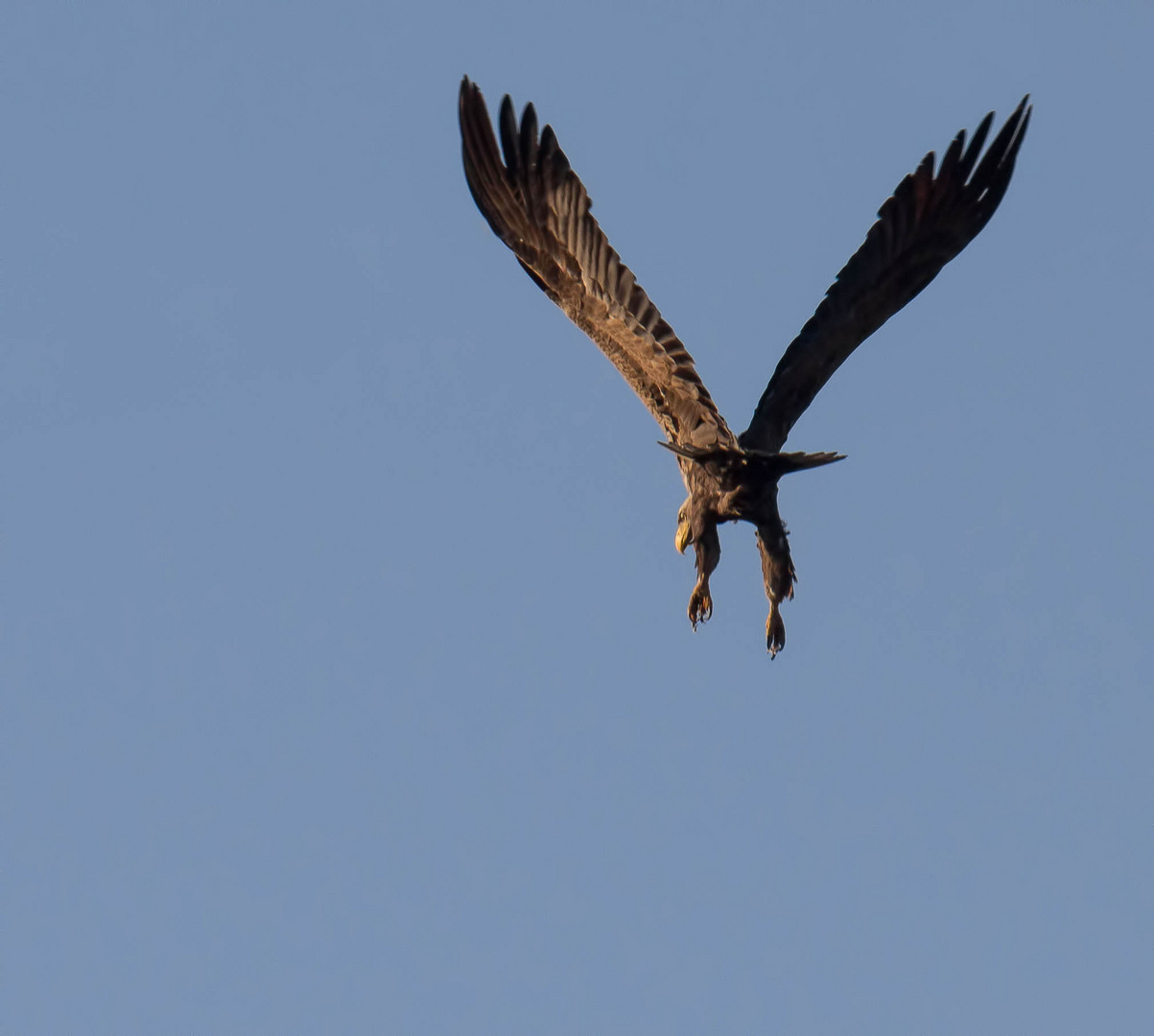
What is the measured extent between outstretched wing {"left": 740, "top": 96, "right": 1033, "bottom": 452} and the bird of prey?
0.03 ft

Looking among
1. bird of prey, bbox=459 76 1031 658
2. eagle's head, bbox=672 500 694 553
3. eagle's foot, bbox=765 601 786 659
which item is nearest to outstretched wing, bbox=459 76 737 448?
bird of prey, bbox=459 76 1031 658

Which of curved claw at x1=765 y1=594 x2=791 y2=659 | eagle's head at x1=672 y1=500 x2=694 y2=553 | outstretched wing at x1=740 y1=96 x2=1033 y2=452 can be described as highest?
A: outstretched wing at x1=740 y1=96 x2=1033 y2=452

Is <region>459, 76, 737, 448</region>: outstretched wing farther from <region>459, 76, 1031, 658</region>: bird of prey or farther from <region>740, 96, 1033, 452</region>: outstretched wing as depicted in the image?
<region>740, 96, 1033, 452</region>: outstretched wing

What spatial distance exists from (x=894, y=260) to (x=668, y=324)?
191cm

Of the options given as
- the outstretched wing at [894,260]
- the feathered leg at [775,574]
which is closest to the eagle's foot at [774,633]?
the feathered leg at [775,574]

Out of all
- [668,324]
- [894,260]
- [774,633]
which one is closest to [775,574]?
[774,633]

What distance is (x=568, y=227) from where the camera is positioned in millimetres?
12477

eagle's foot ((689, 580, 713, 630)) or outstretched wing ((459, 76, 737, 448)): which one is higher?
outstretched wing ((459, 76, 737, 448))

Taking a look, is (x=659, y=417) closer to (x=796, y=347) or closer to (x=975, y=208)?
(x=796, y=347)

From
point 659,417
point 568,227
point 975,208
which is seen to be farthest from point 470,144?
point 975,208

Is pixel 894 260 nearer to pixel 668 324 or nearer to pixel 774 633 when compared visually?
pixel 668 324

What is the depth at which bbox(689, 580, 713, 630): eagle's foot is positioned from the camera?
1186 cm

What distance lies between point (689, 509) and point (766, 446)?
791 mm

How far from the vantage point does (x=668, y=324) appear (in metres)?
12.1
